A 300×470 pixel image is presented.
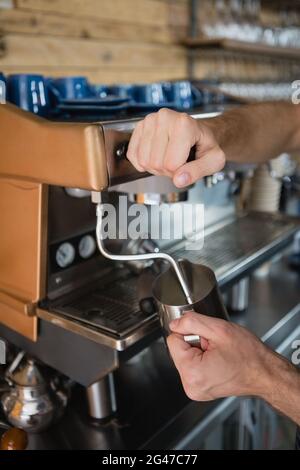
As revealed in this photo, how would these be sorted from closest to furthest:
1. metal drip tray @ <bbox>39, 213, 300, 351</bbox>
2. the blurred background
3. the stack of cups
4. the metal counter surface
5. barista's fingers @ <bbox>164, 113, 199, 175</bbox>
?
barista's fingers @ <bbox>164, 113, 199, 175</bbox> → metal drip tray @ <bbox>39, 213, 300, 351</bbox> → the metal counter surface → the blurred background → the stack of cups

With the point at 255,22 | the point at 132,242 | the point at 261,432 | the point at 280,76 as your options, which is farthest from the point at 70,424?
the point at 280,76

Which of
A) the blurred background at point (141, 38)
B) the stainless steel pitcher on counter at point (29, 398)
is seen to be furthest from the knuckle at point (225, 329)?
the blurred background at point (141, 38)

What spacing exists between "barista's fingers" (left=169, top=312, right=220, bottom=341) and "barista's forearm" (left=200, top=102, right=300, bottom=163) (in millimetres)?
288

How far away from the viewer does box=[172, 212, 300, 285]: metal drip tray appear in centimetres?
98

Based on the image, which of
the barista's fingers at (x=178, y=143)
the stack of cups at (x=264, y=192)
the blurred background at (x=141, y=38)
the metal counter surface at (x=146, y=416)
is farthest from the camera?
the stack of cups at (x=264, y=192)

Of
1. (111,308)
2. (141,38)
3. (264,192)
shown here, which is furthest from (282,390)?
(141,38)

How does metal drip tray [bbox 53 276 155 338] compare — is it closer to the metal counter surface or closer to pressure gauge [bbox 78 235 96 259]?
pressure gauge [bbox 78 235 96 259]

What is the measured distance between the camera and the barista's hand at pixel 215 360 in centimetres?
60

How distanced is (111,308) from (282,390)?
1.01ft

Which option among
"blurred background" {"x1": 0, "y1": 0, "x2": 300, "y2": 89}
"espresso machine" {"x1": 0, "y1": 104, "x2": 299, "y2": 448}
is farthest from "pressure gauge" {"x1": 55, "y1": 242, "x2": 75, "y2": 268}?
"blurred background" {"x1": 0, "y1": 0, "x2": 300, "y2": 89}

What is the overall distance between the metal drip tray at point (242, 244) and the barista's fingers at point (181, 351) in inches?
12.6

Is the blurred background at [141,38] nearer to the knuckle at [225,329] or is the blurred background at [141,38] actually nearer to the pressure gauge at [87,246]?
the pressure gauge at [87,246]

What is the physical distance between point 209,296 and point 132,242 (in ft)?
0.89

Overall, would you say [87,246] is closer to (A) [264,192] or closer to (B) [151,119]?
(B) [151,119]
